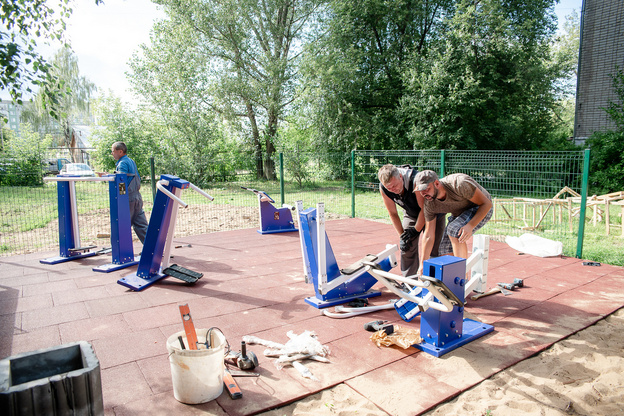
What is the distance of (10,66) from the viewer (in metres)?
3.93

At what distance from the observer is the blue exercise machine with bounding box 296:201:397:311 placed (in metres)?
4.02

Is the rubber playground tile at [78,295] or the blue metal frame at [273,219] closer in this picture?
the rubber playground tile at [78,295]

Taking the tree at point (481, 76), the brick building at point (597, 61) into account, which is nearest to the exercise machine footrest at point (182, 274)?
the tree at point (481, 76)

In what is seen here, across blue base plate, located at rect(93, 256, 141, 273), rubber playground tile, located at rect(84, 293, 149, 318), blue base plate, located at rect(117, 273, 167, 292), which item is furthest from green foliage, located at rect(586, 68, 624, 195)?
rubber playground tile, located at rect(84, 293, 149, 318)

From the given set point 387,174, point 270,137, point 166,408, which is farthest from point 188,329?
point 270,137

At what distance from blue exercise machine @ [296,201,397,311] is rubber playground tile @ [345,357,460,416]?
3.81 feet

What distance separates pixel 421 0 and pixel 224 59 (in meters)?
10.2

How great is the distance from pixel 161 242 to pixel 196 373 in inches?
112

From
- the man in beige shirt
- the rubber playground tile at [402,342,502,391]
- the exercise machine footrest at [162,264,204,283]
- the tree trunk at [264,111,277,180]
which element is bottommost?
the rubber playground tile at [402,342,502,391]

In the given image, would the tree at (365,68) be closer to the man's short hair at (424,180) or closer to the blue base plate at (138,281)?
the blue base plate at (138,281)

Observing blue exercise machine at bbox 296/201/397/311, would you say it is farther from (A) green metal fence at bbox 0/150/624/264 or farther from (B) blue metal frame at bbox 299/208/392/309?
(A) green metal fence at bbox 0/150/624/264

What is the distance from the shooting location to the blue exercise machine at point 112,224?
552cm

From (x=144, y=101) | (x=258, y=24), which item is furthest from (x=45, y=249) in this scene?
A: (x=258, y=24)

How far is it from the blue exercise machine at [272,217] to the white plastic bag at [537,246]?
4312 millimetres
